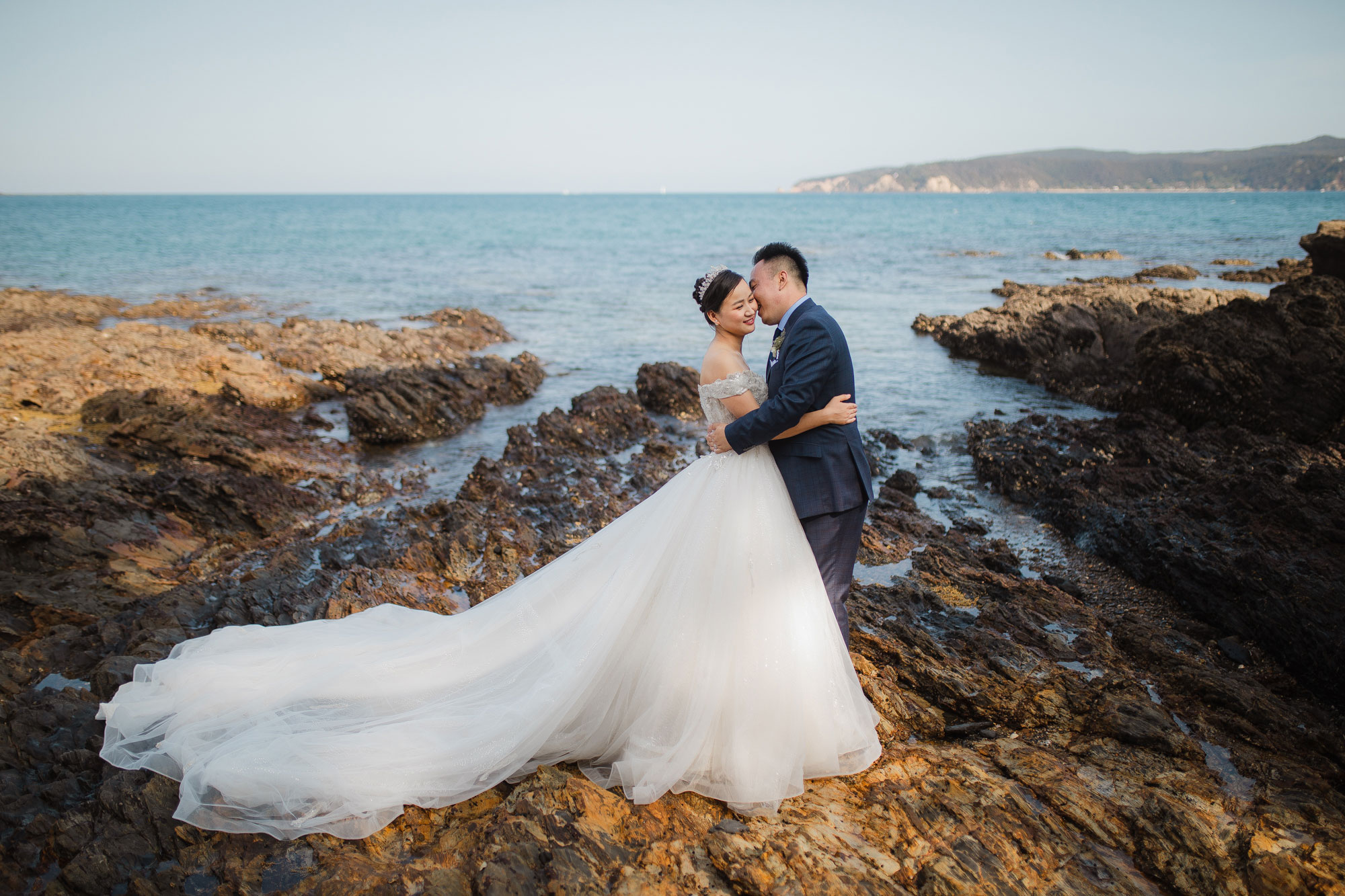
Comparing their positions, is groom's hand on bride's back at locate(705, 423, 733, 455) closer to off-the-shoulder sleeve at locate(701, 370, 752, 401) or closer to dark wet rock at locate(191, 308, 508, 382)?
off-the-shoulder sleeve at locate(701, 370, 752, 401)

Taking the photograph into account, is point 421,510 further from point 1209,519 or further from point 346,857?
point 1209,519

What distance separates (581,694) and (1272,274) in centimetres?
3417

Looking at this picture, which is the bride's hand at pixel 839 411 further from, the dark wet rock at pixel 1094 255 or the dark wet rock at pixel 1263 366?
the dark wet rock at pixel 1094 255

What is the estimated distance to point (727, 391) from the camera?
4.11m

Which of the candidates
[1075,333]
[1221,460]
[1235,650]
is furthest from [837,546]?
[1075,333]

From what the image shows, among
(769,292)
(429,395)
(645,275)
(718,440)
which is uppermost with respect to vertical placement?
(645,275)

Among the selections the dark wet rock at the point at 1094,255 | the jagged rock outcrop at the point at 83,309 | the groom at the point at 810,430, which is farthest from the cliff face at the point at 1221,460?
the dark wet rock at the point at 1094,255

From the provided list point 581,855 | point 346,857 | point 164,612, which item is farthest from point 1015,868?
point 164,612

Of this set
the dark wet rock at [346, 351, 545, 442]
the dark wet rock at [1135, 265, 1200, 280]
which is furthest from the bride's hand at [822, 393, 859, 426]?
the dark wet rock at [1135, 265, 1200, 280]

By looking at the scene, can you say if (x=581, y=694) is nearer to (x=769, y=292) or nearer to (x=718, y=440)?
(x=718, y=440)

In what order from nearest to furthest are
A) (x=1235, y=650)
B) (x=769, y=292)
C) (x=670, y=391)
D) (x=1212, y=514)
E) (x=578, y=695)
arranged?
(x=578, y=695) < (x=769, y=292) < (x=1235, y=650) < (x=1212, y=514) < (x=670, y=391)

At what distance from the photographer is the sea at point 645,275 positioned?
43.2 feet

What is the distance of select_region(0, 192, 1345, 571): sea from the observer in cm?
1316

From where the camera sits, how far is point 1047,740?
4.12 metres
